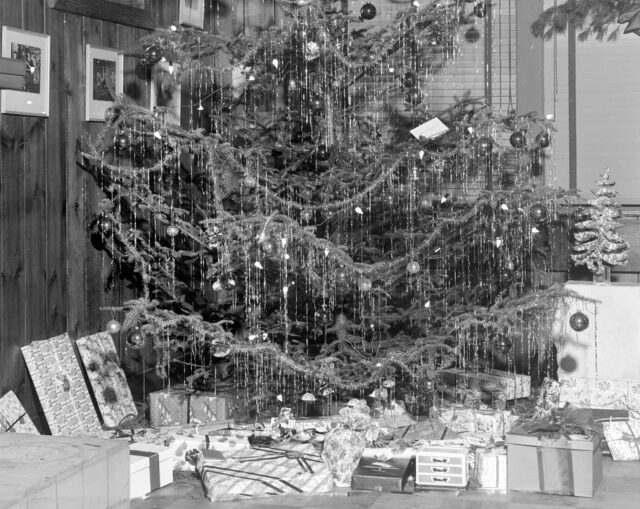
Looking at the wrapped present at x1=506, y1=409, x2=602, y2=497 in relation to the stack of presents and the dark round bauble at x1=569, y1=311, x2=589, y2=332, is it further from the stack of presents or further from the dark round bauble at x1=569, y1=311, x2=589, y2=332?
the dark round bauble at x1=569, y1=311, x2=589, y2=332

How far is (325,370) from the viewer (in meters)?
5.43

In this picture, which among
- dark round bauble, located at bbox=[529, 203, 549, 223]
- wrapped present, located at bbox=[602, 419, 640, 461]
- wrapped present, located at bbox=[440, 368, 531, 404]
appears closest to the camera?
wrapped present, located at bbox=[602, 419, 640, 461]

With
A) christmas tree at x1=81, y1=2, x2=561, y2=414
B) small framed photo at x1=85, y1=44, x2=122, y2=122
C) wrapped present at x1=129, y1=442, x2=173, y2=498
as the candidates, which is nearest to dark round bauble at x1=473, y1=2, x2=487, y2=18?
christmas tree at x1=81, y1=2, x2=561, y2=414

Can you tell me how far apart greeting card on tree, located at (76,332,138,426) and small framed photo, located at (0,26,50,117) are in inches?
51.1

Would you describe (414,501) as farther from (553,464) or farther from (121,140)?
(121,140)

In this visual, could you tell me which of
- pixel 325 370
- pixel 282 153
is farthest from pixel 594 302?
pixel 282 153

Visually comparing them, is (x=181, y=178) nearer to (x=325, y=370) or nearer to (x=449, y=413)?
(x=325, y=370)

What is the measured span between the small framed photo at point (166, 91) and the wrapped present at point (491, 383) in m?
2.27

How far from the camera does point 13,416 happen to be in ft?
16.5

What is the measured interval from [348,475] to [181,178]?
2.34 metres

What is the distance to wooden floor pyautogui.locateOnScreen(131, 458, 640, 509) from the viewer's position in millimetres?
4527

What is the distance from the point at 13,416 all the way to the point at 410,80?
2.84 meters

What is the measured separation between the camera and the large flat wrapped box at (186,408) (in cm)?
588

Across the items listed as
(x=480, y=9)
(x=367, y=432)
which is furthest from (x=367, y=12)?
(x=367, y=432)
